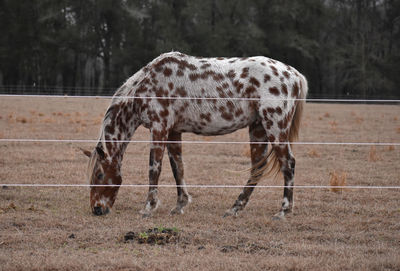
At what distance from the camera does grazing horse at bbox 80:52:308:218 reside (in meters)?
6.90

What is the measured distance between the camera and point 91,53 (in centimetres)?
3856

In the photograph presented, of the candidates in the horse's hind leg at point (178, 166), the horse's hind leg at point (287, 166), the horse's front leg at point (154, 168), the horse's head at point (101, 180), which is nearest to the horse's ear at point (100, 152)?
the horse's head at point (101, 180)

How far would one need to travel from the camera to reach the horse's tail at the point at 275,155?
23.5 ft

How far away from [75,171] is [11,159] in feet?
6.46

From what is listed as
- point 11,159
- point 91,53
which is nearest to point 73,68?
point 91,53

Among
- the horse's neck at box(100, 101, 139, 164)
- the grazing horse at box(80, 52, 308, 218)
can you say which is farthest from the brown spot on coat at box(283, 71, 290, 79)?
the horse's neck at box(100, 101, 139, 164)

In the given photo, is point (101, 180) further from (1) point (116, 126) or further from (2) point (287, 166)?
(2) point (287, 166)

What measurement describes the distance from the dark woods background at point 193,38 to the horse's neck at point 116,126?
27.2m

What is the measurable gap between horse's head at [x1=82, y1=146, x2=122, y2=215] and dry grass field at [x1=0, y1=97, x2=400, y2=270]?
212 mm

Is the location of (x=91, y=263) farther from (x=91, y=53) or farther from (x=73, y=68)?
(x=73, y=68)

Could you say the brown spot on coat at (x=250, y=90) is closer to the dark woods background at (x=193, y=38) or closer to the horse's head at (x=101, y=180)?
the horse's head at (x=101, y=180)

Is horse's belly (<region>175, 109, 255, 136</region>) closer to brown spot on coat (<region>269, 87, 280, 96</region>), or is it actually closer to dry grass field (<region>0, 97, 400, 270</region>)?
brown spot on coat (<region>269, 87, 280, 96</region>)

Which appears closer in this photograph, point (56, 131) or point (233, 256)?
point (233, 256)

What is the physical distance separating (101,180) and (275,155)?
8.58 ft
